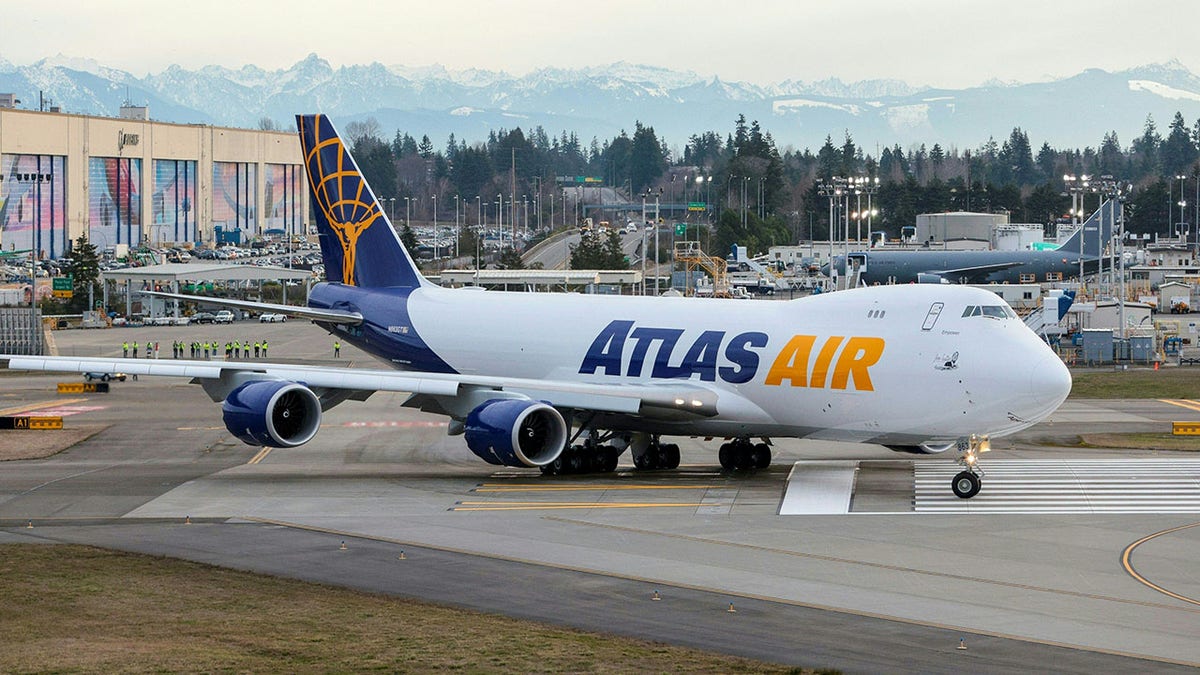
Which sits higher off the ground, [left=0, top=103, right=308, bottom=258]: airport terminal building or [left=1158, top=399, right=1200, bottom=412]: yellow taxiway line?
[left=0, top=103, right=308, bottom=258]: airport terminal building

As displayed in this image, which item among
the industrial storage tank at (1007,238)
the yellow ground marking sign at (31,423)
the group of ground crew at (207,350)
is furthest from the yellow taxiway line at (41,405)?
the industrial storage tank at (1007,238)

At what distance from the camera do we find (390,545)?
90.5 ft

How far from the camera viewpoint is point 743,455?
1474 inches

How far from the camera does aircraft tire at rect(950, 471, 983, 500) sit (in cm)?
3228

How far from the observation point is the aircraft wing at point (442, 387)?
35.4m

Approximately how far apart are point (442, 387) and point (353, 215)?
37.6 feet

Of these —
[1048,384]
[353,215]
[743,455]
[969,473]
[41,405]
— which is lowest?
[41,405]

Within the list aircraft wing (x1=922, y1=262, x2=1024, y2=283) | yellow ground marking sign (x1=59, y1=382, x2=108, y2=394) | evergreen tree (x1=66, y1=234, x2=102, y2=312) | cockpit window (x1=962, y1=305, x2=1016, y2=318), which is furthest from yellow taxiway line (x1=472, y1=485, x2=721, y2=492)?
evergreen tree (x1=66, y1=234, x2=102, y2=312)

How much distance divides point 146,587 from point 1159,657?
1508 cm

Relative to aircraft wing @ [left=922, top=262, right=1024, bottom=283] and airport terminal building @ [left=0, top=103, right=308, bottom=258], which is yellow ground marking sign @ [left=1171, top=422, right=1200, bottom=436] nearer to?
aircraft wing @ [left=922, top=262, right=1024, bottom=283]

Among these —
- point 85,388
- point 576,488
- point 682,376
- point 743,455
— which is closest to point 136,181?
point 85,388

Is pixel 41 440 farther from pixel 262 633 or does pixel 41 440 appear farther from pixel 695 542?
pixel 262 633

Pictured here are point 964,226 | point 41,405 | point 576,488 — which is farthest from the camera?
point 964,226

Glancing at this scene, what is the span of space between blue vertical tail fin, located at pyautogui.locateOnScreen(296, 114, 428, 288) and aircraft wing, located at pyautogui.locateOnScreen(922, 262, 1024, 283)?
7257 centimetres
